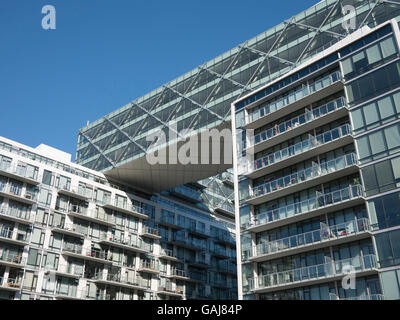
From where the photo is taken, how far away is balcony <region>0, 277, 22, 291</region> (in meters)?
49.5

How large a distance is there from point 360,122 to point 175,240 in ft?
129

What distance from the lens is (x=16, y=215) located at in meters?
53.6

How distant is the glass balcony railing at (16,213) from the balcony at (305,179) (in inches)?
1065

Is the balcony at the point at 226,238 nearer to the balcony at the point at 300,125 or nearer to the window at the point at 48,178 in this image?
the window at the point at 48,178

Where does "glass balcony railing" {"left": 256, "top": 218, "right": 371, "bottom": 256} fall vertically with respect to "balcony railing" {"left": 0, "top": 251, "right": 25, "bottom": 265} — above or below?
below

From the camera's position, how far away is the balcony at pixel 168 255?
6756 cm

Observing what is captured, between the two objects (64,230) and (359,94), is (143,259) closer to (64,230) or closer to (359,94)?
(64,230)

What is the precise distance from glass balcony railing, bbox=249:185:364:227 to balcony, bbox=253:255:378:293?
4.95 metres

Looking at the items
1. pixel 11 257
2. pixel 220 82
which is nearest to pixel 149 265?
pixel 11 257

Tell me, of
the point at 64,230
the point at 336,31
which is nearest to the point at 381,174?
the point at 336,31

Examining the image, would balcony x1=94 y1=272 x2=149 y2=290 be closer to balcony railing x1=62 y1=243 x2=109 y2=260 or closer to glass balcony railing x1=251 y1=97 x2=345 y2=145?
balcony railing x1=62 y1=243 x2=109 y2=260

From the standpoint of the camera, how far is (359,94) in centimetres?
4019

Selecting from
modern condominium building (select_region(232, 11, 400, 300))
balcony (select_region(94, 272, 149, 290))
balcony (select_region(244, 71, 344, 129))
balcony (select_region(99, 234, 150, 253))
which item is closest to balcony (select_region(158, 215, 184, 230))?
balcony (select_region(99, 234, 150, 253))

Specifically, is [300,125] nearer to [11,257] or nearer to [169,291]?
[169,291]
